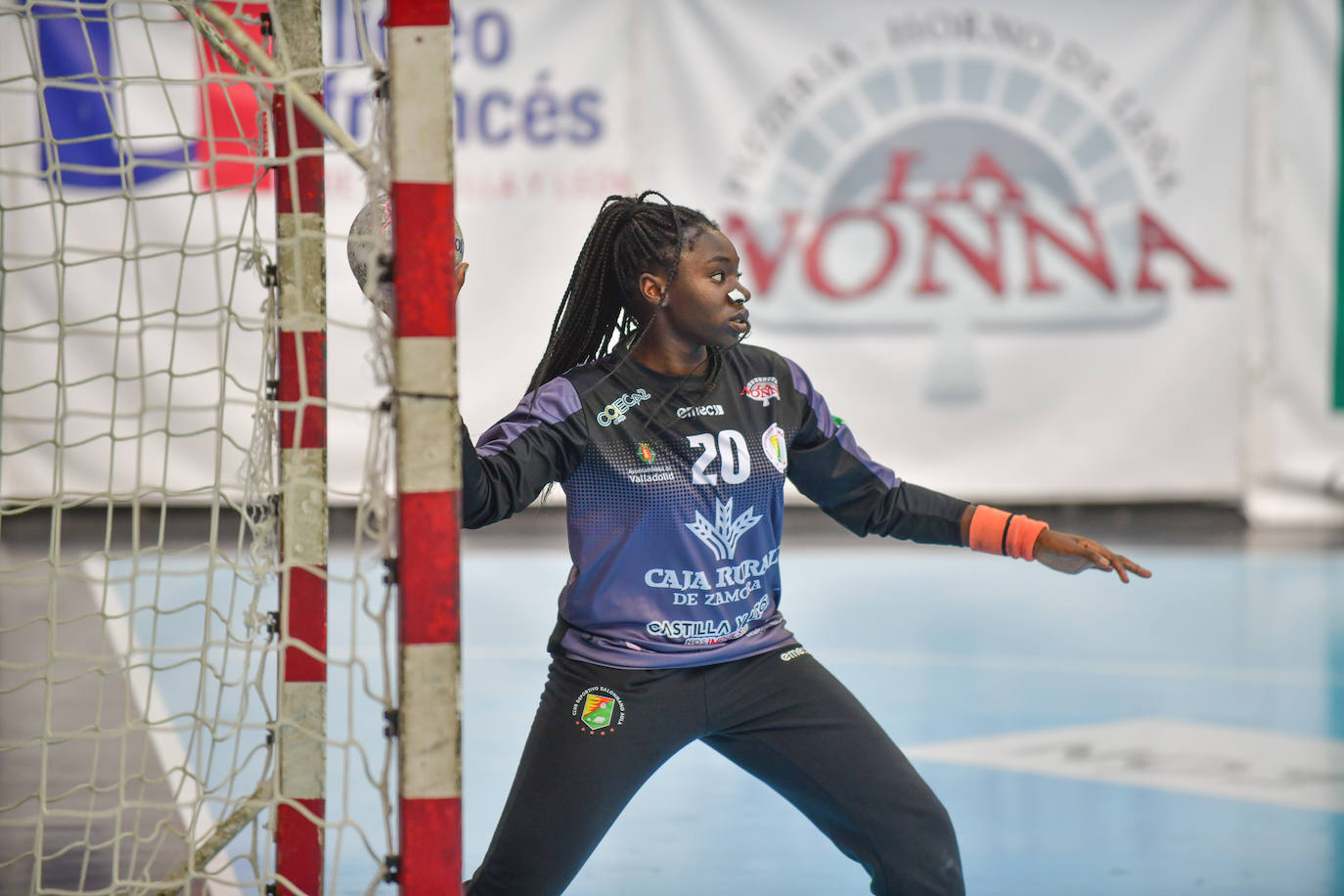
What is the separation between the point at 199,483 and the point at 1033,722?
6857mm

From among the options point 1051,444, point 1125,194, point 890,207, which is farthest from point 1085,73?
point 1051,444

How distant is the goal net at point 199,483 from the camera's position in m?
2.98

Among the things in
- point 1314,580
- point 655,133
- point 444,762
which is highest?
point 655,133

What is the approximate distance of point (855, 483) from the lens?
127 inches

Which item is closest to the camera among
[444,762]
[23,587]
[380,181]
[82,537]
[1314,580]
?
[444,762]

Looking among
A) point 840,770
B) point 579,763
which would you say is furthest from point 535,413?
point 840,770

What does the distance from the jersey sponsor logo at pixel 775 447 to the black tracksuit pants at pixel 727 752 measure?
392 mm

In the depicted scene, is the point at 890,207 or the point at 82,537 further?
the point at 890,207

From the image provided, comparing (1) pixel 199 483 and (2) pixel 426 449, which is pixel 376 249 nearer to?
(2) pixel 426 449

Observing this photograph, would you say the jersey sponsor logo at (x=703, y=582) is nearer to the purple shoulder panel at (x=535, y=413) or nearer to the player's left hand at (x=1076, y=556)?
the purple shoulder panel at (x=535, y=413)

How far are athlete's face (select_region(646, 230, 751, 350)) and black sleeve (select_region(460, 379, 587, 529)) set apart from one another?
0.26m

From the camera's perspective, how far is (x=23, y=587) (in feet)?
27.1

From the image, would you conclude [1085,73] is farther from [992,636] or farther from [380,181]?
[380,181]

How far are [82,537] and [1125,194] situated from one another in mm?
7586
